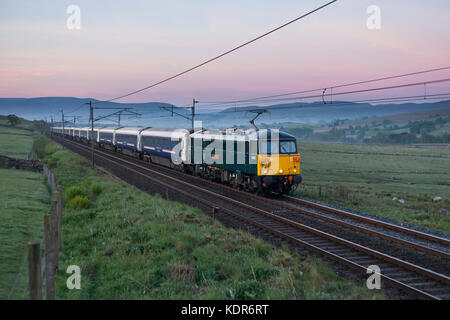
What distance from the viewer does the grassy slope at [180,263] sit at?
8281 mm

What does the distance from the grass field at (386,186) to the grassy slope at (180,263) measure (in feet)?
27.8

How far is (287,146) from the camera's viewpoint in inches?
832

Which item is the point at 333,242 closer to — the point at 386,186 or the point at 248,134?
the point at 248,134

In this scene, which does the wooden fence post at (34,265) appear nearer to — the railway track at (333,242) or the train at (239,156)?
the railway track at (333,242)

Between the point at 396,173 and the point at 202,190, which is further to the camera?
the point at 396,173

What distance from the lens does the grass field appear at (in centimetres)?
1906

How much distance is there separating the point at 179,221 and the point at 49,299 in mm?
7746

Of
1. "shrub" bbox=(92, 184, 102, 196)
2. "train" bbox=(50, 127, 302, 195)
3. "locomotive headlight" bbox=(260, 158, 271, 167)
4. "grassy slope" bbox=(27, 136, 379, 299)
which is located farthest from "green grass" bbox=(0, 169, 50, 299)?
"locomotive headlight" bbox=(260, 158, 271, 167)

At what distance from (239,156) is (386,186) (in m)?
26.5

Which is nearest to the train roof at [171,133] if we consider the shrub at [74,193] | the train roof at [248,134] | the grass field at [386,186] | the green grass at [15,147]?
the train roof at [248,134]

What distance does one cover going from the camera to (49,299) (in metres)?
7.10

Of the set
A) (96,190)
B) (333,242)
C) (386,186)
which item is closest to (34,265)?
(333,242)
